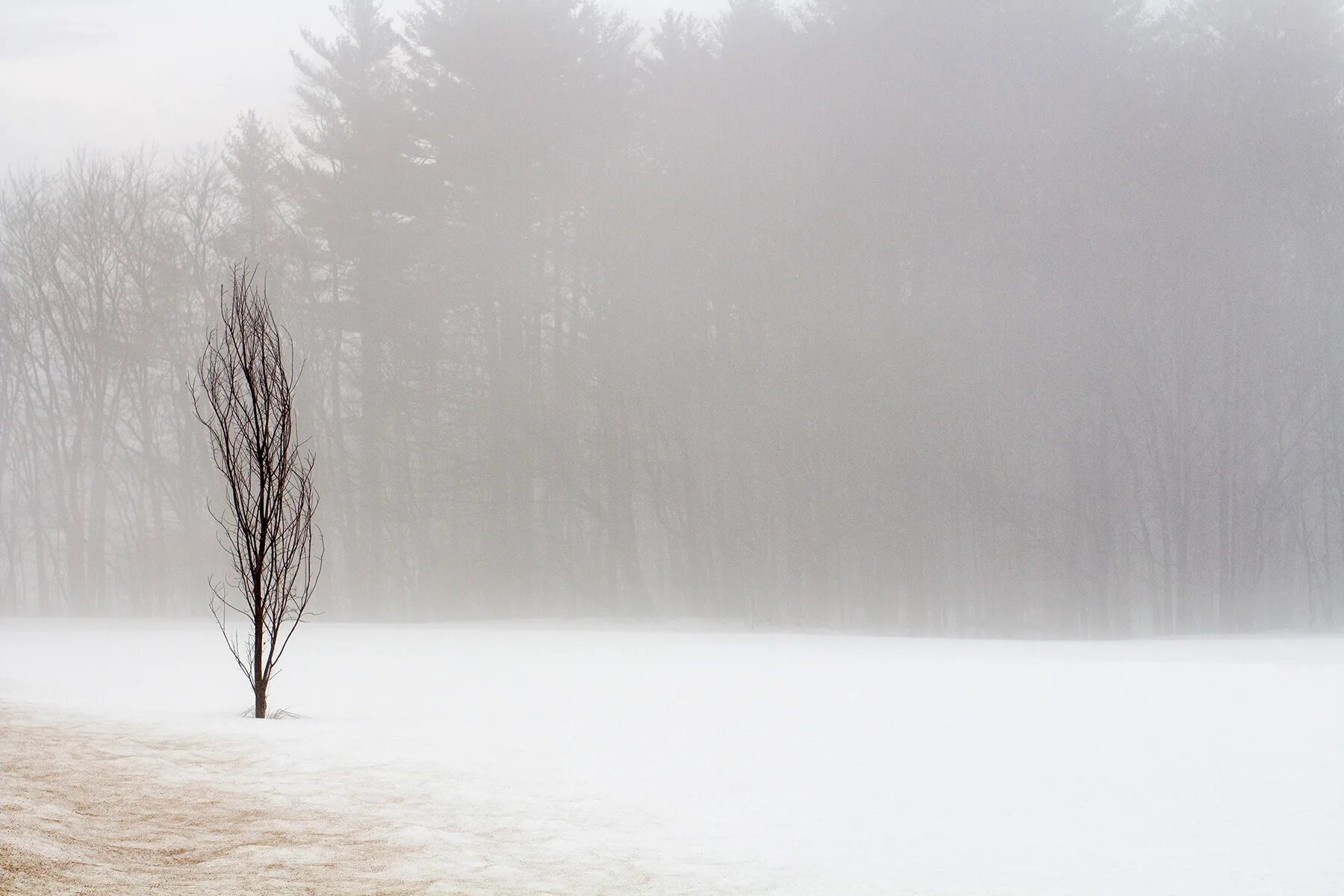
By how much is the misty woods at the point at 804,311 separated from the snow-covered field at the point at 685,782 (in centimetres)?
590

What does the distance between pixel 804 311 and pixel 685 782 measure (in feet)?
39.0

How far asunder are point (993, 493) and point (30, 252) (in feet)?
61.4

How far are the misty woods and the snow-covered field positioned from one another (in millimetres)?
5898

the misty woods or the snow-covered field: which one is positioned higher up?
the misty woods

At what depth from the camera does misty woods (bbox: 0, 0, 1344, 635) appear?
15852mm

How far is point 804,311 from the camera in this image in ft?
55.1

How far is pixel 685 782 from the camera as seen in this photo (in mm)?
5625

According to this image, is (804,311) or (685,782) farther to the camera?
(804,311)

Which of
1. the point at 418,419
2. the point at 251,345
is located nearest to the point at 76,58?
the point at 418,419

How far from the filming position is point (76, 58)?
22469mm

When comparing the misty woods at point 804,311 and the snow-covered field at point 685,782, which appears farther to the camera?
the misty woods at point 804,311

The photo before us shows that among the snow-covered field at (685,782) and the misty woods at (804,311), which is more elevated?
the misty woods at (804,311)

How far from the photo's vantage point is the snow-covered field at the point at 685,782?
13.3 ft

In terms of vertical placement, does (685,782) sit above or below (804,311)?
below
